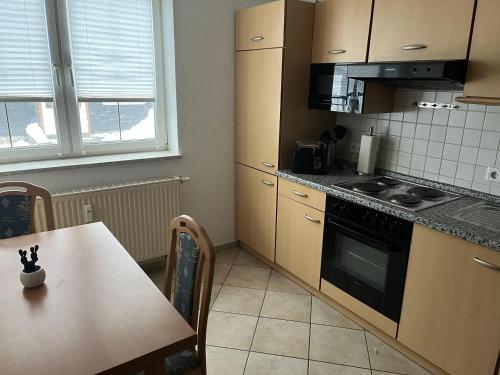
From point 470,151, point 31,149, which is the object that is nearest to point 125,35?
point 31,149

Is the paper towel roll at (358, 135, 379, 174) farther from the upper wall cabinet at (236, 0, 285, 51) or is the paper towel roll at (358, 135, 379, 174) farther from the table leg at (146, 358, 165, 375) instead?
the table leg at (146, 358, 165, 375)

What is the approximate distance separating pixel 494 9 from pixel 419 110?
758mm

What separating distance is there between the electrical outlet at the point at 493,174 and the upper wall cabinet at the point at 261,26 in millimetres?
1481

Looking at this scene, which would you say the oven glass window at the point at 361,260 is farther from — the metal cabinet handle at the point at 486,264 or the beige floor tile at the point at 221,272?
the beige floor tile at the point at 221,272

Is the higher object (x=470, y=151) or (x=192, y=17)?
(x=192, y=17)

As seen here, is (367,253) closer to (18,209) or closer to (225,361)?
(225,361)

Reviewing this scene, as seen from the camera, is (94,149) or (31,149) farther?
(94,149)

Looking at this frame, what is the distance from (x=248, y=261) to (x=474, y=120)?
1944 millimetres

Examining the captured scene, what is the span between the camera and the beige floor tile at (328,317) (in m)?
2.34

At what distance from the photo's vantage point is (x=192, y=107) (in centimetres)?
286

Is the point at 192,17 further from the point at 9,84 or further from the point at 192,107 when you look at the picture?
the point at 9,84

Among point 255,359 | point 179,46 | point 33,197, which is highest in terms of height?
point 179,46

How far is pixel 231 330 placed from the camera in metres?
2.26

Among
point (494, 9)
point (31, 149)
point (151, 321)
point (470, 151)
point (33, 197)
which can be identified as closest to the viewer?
point (151, 321)
